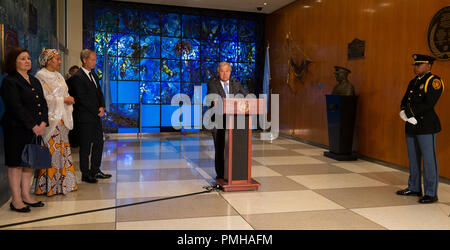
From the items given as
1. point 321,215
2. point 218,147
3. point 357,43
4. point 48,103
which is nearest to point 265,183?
point 218,147

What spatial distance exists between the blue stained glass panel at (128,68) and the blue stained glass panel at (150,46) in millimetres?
345

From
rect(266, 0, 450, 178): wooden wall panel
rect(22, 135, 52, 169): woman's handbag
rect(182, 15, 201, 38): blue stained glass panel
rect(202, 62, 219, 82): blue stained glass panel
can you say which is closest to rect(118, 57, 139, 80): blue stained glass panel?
rect(182, 15, 201, 38): blue stained glass panel

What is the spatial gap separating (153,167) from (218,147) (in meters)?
1.53

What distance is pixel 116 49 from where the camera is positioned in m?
10.7

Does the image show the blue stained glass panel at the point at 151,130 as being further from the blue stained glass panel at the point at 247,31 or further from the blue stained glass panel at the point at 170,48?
the blue stained glass panel at the point at 247,31

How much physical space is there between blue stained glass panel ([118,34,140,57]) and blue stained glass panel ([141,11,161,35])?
0.36m

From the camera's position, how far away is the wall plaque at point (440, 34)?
5504mm

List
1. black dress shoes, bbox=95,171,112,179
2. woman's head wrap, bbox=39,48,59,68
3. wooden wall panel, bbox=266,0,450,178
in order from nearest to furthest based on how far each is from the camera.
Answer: woman's head wrap, bbox=39,48,59,68, black dress shoes, bbox=95,171,112,179, wooden wall panel, bbox=266,0,450,178

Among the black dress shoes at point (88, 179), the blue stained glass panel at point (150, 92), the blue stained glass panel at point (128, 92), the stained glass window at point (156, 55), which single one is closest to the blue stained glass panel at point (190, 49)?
the stained glass window at point (156, 55)

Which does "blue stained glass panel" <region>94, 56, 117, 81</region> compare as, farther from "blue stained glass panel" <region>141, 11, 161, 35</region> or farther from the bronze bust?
the bronze bust

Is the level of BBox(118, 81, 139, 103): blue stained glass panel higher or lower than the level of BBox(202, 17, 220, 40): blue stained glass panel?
lower

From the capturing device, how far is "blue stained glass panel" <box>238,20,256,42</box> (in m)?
11.8

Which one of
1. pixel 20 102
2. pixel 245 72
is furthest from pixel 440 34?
pixel 245 72

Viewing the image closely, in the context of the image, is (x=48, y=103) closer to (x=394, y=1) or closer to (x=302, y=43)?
(x=394, y=1)
